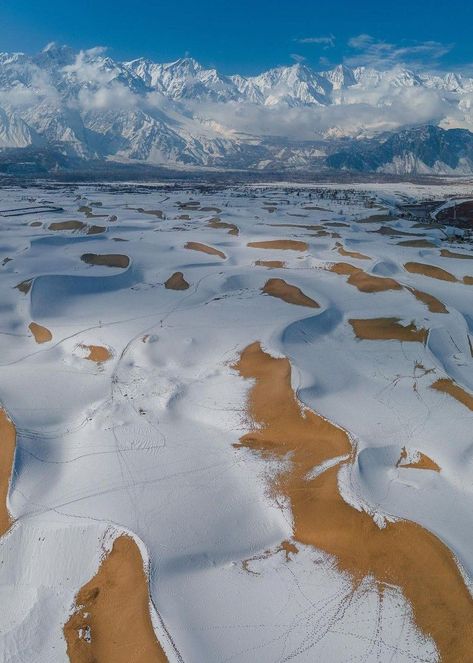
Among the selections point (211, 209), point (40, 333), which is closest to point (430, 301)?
point (40, 333)

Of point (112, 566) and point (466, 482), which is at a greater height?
point (466, 482)

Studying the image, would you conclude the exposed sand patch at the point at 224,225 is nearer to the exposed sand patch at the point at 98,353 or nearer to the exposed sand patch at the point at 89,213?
the exposed sand patch at the point at 89,213


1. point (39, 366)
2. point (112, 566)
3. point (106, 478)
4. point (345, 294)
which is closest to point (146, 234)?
point (345, 294)

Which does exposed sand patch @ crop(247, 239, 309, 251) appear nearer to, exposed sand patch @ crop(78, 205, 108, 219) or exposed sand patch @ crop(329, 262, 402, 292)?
exposed sand patch @ crop(329, 262, 402, 292)

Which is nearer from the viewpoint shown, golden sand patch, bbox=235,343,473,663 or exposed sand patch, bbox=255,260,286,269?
golden sand patch, bbox=235,343,473,663

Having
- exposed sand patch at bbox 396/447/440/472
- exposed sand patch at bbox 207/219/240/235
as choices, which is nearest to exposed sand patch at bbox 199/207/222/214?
exposed sand patch at bbox 207/219/240/235

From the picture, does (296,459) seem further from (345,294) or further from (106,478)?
(345,294)

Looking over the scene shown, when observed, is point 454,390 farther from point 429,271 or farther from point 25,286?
point 25,286
